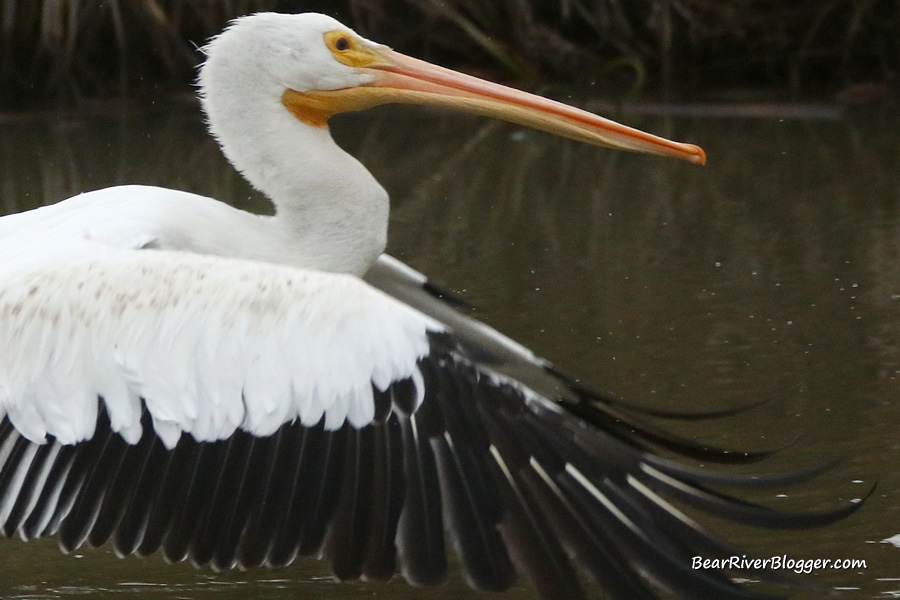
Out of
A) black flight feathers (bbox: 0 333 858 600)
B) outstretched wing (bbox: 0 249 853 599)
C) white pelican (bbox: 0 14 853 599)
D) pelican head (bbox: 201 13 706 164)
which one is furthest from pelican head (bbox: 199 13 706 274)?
black flight feathers (bbox: 0 333 858 600)

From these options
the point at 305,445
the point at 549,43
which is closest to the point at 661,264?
the point at 305,445

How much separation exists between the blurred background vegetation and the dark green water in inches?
39.8

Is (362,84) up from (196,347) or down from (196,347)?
up

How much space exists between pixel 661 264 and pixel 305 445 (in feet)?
14.3

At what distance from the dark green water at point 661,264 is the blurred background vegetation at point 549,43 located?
1010mm

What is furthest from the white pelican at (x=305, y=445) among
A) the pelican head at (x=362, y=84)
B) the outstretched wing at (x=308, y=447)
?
the pelican head at (x=362, y=84)

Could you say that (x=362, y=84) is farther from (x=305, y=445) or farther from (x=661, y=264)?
(x=661, y=264)

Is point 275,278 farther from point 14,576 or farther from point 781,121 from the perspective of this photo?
point 781,121

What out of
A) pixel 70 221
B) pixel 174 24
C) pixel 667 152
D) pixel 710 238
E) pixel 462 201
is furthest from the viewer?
pixel 174 24

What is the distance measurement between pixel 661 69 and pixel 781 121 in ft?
7.93

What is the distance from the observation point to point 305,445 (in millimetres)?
3590

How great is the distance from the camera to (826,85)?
14602mm

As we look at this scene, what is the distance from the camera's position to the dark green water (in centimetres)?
460

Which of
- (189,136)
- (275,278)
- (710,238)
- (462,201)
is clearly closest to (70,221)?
(275,278)
